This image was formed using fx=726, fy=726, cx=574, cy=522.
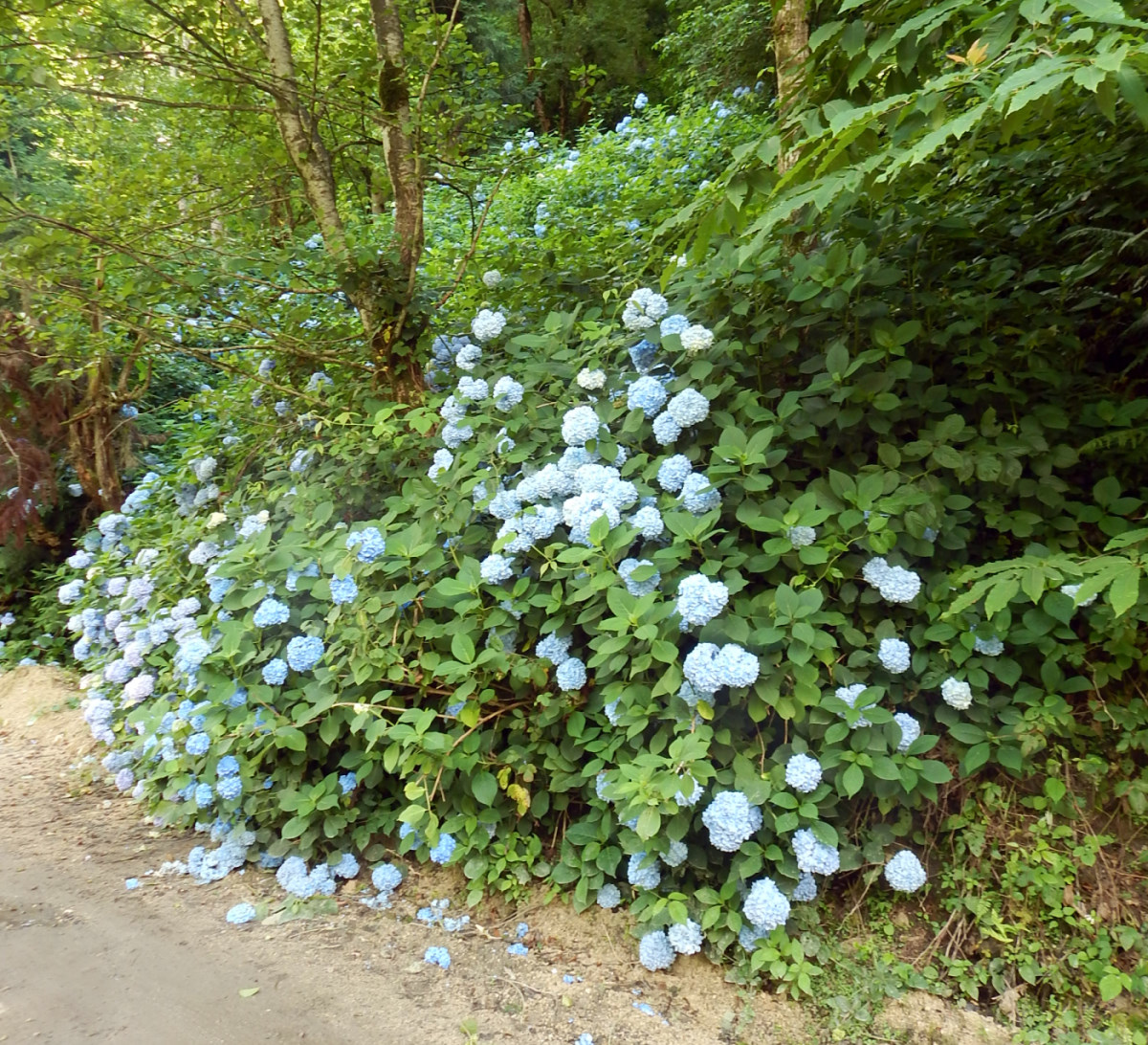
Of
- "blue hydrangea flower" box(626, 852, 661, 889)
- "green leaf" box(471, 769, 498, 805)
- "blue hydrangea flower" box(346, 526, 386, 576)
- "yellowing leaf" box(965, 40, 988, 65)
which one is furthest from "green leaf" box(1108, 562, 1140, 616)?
"blue hydrangea flower" box(346, 526, 386, 576)

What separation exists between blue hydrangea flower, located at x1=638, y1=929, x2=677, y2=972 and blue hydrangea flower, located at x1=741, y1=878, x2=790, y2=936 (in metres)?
0.27

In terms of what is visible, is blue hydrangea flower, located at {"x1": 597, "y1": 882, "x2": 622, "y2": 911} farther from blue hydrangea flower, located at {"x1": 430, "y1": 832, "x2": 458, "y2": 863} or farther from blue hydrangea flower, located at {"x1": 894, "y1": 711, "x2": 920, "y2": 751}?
blue hydrangea flower, located at {"x1": 894, "y1": 711, "x2": 920, "y2": 751}

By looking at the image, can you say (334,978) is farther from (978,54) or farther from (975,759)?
(978,54)

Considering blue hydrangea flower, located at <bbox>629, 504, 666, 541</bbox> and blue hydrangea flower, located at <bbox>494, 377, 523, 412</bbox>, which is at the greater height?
blue hydrangea flower, located at <bbox>494, 377, 523, 412</bbox>

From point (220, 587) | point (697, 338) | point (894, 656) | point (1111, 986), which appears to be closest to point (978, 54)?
point (697, 338)

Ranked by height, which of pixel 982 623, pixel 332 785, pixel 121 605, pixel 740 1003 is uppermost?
pixel 121 605

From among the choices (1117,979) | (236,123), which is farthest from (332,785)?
(236,123)

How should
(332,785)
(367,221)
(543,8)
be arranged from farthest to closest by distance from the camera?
1. (543,8)
2. (367,221)
3. (332,785)

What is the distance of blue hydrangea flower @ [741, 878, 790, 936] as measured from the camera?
190cm

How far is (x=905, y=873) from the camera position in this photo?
199cm

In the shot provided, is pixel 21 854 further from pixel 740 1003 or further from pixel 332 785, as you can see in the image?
pixel 740 1003

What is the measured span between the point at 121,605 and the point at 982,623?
3824 millimetres

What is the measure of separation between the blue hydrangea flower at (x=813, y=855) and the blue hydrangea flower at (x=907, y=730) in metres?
0.34

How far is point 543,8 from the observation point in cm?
1179
